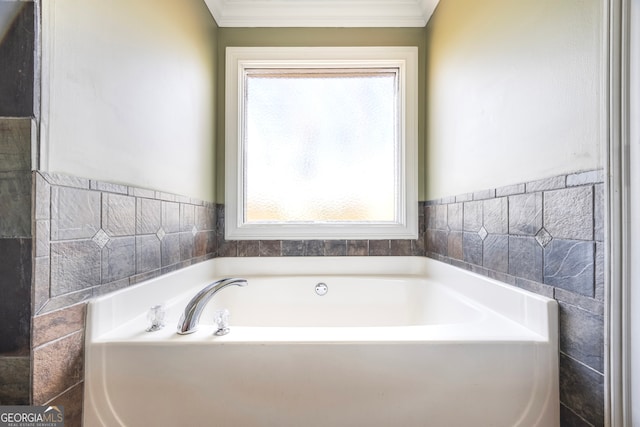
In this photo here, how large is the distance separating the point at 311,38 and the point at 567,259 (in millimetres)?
1720

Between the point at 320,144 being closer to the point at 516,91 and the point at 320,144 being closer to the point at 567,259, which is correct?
the point at 516,91

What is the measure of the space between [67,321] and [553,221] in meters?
1.35

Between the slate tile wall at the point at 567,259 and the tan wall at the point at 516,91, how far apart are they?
6 centimetres

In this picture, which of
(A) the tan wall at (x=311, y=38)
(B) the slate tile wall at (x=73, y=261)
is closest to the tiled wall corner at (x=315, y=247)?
(A) the tan wall at (x=311, y=38)

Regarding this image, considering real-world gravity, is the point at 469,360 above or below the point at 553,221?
below

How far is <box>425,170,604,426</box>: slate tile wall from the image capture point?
0.70 meters

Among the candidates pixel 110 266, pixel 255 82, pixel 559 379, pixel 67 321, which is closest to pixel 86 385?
pixel 67 321

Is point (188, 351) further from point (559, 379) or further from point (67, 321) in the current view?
point (559, 379)

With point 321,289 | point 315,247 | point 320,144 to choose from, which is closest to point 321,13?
point 320,144

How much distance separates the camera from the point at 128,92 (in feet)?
3.21

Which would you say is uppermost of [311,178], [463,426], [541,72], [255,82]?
[255,82]

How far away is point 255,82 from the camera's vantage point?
1846mm

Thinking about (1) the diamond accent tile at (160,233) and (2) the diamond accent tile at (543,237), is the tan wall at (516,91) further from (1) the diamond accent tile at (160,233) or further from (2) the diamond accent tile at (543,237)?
(1) the diamond accent tile at (160,233)

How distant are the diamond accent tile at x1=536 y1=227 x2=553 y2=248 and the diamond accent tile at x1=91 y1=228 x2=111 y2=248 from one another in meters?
1.32
